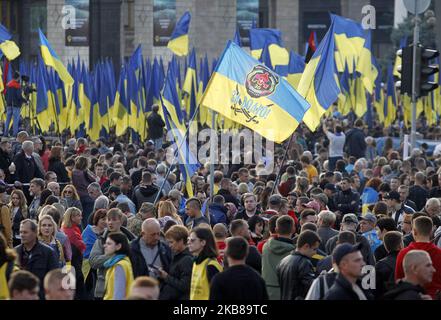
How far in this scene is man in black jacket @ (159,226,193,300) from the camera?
10.6 meters

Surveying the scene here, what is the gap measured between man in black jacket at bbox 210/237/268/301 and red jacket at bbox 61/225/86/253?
405 cm

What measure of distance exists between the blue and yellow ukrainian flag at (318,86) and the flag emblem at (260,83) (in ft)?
8.84

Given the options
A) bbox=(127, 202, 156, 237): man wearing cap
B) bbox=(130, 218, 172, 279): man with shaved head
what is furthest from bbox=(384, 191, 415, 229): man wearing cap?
bbox=(130, 218, 172, 279): man with shaved head

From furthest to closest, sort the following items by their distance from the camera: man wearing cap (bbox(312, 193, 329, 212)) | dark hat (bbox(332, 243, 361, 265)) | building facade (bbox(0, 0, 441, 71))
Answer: building facade (bbox(0, 0, 441, 71)) → man wearing cap (bbox(312, 193, 329, 212)) → dark hat (bbox(332, 243, 361, 265))

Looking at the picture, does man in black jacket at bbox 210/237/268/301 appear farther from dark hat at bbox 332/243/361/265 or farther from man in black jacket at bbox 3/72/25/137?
man in black jacket at bbox 3/72/25/137

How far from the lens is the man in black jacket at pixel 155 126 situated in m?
29.2

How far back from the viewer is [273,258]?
1141 centimetres

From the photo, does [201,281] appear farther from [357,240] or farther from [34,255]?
[357,240]

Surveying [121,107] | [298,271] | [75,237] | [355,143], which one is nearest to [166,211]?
[75,237]

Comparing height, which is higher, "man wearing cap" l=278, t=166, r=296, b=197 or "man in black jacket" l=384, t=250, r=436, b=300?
"man in black jacket" l=384, t=250, r=436, b=300

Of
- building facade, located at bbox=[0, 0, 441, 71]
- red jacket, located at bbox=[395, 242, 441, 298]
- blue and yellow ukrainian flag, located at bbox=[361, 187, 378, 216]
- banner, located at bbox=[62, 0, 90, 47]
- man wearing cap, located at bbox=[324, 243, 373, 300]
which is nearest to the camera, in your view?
man wearing cap, located at bbox=[324, 243, 373, 300]

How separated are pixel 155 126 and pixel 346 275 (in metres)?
20.3

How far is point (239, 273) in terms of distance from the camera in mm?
9312

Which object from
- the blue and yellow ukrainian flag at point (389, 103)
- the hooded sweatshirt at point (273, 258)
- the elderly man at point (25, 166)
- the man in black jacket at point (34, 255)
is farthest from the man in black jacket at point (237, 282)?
the blue and yellow ukrainian flag at point (389, 103)
